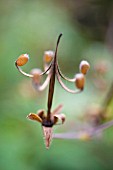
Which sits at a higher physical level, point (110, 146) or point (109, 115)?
point (109, 115)

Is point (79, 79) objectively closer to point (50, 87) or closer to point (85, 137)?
point (50, 87)

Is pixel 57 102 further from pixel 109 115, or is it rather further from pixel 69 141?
pixel 109 115

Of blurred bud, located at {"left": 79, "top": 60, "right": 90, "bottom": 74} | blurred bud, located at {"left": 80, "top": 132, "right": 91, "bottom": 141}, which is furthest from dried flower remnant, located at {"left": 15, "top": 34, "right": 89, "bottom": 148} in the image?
blurred bud, located at {"left": 80, "top": 132, "right": 91, "bottom": 141}

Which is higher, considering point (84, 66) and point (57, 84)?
point (84, 66)

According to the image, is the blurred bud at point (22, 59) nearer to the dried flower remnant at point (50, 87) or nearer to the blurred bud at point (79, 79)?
the dried flower remnant at point (50, 87)

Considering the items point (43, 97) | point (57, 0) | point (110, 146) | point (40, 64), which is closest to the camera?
point (110, 146)

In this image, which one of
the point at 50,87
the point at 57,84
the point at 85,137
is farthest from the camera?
the point at 57,84

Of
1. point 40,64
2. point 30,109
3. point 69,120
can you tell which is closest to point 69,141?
point 69,120

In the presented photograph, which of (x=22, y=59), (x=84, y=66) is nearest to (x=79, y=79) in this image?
(x=84, y=66)

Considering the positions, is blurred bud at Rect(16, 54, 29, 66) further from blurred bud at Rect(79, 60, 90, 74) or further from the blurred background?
the blurred background
